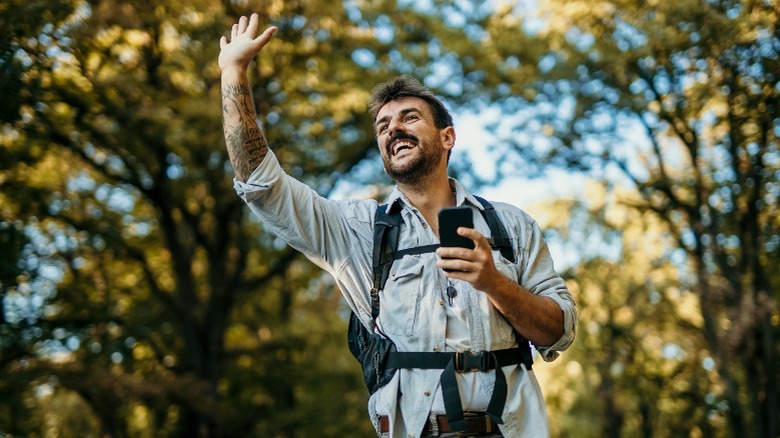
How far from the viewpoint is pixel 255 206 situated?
10.0 feet

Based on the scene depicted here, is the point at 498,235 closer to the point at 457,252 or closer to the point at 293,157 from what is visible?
the point at 457,252

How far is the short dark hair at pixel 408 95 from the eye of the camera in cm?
352

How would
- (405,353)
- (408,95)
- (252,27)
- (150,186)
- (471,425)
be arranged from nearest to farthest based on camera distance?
(471,425) → (405,353) → (252,27) → (408,95) → (150,186)

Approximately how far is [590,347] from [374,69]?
33.2 ft

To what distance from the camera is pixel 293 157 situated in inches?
575

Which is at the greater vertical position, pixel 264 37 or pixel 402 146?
pixel 264 37

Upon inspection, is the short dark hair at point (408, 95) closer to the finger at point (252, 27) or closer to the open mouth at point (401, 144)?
the open mouth at point (401, 144)

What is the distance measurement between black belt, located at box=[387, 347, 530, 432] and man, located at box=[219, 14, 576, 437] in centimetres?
2

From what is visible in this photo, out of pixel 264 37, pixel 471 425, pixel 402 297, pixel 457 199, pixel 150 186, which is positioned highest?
pixel 150 186

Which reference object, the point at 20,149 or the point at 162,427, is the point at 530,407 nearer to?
the point at 20,149

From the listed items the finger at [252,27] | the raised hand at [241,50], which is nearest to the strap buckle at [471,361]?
the raised hand at [241,50]

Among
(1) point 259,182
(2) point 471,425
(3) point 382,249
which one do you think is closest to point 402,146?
(3) point 382,249

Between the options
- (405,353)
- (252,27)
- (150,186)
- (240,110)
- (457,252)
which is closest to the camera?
(457,252)

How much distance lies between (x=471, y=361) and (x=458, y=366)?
50 millimetres
